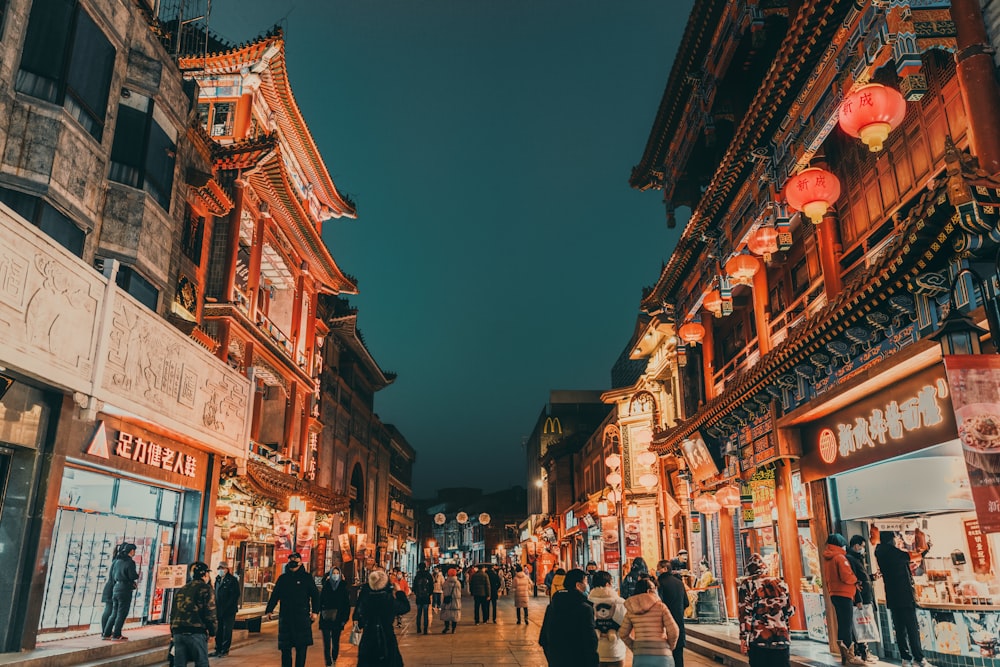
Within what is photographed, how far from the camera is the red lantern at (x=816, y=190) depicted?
1037 centimetres

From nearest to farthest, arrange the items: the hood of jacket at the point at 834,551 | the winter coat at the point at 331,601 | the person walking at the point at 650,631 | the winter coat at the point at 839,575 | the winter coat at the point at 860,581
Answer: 1. the person walking at the point at 650,631
2. the winter coat at the point at 839,575
3. the hood of jacket at the point at 834,551
4. the winter coat at the point at 860,581
5. the winter coat at the point at 331,601

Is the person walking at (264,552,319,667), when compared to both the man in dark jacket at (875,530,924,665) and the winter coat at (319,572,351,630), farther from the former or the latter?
the man in dark jacket at (875,530,924,665)

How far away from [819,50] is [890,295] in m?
4.75

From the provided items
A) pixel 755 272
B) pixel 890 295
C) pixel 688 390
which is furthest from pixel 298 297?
pixel 890 295

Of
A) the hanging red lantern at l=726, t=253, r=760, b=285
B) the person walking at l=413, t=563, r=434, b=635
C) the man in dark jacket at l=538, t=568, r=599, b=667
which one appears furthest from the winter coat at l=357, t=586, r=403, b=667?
the person walking at l=413, t=563, r=434, b=635

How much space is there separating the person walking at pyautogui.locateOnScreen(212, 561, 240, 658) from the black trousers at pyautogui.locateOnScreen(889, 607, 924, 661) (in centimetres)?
1120

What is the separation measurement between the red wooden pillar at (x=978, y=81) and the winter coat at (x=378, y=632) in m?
8.27

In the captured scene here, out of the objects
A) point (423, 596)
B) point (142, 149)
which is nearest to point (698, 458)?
point (423, 596)

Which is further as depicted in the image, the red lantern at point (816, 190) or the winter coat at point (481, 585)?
the winter coat at point (481, 585)

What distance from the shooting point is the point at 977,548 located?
909cm

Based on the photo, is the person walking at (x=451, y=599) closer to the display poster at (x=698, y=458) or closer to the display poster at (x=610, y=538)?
the display poster at (x=698, y=458)

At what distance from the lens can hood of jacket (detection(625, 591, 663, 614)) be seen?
22.6 feet

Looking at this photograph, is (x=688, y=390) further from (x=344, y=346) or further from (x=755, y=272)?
(x=344, y=346)

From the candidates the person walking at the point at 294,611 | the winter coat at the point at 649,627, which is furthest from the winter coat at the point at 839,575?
the person walking at the point at 294,611
